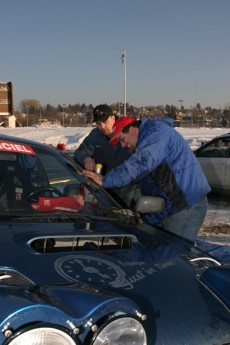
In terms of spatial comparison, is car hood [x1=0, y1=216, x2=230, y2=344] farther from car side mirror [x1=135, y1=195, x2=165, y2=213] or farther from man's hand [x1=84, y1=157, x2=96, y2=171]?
man's hand [x1=84, y1=157, x2=96, y2=171]

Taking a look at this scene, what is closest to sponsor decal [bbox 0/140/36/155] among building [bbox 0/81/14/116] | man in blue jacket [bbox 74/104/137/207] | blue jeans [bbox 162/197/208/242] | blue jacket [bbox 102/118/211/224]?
blue jacket [bbox 102/118/211/224]

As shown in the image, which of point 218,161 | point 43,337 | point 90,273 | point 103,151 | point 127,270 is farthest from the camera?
point 218,161

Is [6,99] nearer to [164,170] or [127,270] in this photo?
[164,170]

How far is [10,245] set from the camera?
7.41ft

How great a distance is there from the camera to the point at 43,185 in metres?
3.42

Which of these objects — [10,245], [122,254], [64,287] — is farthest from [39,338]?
[122,254]

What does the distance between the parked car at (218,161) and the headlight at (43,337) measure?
30.0 feet

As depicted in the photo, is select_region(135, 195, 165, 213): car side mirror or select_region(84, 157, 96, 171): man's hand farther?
select_region(84, 157, 96, 171): man's hand

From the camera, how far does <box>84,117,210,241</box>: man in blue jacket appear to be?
3455 millimetres

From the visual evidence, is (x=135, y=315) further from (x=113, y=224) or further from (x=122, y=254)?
(x=113, y=224)

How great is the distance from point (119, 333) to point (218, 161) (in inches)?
369

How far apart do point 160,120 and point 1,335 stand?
8.14ft

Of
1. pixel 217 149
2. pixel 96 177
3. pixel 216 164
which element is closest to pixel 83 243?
pixel 96 177

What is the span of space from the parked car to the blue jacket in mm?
6840
